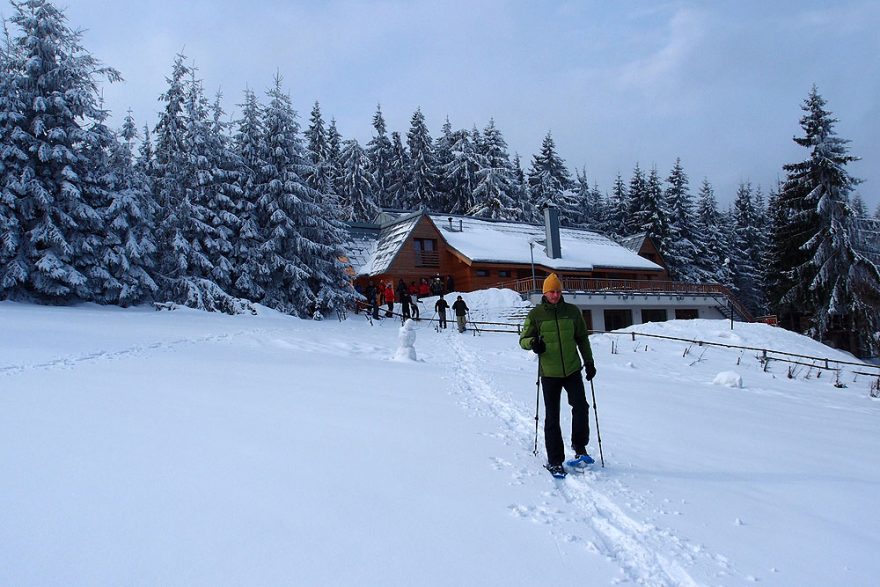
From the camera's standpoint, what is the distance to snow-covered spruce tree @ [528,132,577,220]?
5891 cm

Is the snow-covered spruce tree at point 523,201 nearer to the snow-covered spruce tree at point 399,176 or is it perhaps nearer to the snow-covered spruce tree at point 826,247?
the snow-covered spruce tree at point 399,176

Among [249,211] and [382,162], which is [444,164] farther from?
[249,211]

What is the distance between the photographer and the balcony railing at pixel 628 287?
110 ft

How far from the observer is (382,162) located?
208ft

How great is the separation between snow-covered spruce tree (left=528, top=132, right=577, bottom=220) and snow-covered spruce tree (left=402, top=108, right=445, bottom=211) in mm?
11122

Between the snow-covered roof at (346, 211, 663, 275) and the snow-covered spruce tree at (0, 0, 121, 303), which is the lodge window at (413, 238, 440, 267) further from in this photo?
the snow-covered spruce tree at (0, 0, 121, 303)

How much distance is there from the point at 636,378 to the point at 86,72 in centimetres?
2462

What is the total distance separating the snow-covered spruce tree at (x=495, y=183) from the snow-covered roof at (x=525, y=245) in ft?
24.6

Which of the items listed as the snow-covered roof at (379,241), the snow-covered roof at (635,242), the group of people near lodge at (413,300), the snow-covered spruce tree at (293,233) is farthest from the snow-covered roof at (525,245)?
the snow-covered spruce tree at (293,233)

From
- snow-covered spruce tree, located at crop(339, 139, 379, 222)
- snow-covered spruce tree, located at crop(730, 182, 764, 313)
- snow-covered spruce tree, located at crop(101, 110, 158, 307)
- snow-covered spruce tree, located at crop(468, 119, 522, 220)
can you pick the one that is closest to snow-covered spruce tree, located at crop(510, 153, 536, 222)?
snow-covered spruce tree, located at crop(468, 119, 522, 220)

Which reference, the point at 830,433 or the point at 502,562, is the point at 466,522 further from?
the point at 830,433

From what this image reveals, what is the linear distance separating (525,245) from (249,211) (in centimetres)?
2127

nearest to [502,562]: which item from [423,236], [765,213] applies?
[423,236]

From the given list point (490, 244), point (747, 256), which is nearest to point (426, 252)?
point (490, 244)
